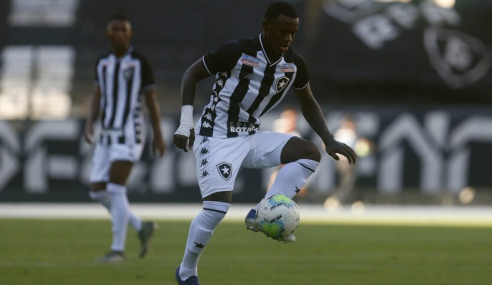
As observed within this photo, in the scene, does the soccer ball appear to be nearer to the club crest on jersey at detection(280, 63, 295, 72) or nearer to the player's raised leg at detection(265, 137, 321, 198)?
the player's raised leg at detection(265, 137, 321, 198)

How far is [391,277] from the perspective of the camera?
8.32 meters

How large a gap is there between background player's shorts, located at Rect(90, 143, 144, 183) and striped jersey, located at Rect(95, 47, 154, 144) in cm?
6

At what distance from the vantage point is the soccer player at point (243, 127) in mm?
6898

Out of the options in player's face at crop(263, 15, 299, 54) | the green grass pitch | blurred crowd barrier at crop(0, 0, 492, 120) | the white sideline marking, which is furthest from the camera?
blurred crowd barrier at crop(0, 0, 492, 120)

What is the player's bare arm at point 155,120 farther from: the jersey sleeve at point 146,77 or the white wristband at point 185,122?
the white wristband at point 185,122

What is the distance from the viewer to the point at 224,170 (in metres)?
6.93

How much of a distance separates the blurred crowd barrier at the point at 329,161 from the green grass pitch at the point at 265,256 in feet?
20.6

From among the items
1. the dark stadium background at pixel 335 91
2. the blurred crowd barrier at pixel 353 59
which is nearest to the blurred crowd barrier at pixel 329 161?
the dark stadium background at pixel 335 91

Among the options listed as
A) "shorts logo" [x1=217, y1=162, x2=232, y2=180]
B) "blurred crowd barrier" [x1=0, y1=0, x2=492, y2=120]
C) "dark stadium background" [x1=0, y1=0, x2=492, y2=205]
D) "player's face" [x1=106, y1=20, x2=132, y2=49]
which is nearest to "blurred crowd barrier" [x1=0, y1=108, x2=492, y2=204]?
"dark stadium background" [x1=0, y1=0, x2=492, y2=205]

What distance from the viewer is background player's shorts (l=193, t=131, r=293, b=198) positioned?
22.7 feet

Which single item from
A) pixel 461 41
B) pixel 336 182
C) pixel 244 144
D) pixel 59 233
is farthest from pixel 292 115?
pixel 244 144

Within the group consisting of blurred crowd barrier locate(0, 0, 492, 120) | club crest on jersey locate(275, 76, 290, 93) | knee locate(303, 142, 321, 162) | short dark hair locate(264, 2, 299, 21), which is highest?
short dark hair locate(264, 2, 299, 21)

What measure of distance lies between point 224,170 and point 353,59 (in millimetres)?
17035

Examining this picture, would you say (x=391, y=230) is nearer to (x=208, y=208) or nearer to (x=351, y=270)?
(x=351, y=270)
